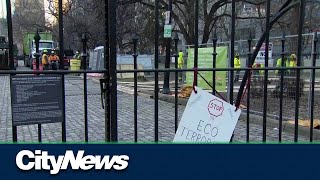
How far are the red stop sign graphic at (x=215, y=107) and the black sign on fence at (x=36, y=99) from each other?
1142 mm

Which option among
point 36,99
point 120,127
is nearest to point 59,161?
point 36,99

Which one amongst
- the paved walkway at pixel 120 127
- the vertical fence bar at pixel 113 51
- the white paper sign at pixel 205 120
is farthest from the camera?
the paved walkway at pixel 120 127

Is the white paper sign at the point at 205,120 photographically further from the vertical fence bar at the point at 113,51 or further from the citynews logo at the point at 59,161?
the citynews logo at the point at 59,161

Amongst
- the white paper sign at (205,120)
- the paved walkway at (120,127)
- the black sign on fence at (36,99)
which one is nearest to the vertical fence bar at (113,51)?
the black sign on fence at (36,99)

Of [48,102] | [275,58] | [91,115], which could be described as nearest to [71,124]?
[91,115]

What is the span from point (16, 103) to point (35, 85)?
16cm

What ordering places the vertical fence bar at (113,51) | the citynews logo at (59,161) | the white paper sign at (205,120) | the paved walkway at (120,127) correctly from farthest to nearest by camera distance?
the paved walkway at (120,127) → the white paper sign at (205,120) → the vertical fence bar at (113,51) → the citynews logo at (59,161)

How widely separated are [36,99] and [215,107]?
1345mm

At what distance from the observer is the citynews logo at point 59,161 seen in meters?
2.32

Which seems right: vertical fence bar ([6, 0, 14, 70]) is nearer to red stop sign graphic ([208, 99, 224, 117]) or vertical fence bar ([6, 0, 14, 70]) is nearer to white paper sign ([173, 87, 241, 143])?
white paper sign ([173, 87, 241, 143])

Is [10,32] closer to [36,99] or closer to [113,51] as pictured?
[36,99]

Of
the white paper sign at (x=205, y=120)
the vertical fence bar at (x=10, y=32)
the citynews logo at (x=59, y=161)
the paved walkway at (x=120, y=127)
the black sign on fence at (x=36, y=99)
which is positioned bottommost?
the paved walkway at (x=120, y=127)

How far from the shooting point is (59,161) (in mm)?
2354

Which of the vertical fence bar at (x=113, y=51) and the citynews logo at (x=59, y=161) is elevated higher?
the vertical fence bar at (x=113, y=51)
